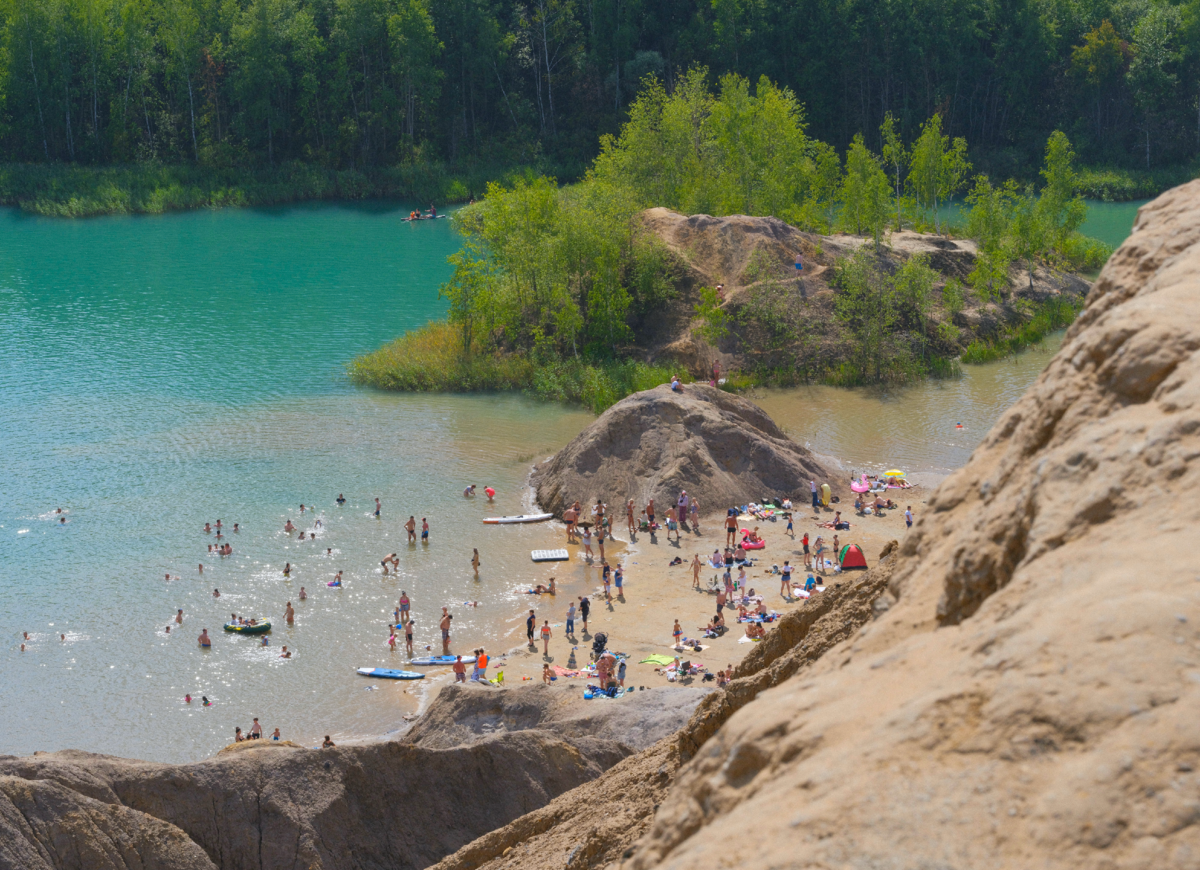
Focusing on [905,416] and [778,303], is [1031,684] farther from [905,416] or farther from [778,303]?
[778,303]

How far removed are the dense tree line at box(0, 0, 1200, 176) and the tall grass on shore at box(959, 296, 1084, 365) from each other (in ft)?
161

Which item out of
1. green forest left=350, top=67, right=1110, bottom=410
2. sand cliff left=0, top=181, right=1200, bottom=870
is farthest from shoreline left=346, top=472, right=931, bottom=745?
sand cliff left=0, top=181, right=1200, bottom=870

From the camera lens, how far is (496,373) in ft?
185

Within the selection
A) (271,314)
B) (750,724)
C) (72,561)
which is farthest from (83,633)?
(271,314)

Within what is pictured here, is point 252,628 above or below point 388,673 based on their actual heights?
above

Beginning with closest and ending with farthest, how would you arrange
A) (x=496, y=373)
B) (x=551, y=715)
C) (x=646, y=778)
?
1. (x=646, y=778)
2. (x=551, y=715)
3. (x=496, y=373)

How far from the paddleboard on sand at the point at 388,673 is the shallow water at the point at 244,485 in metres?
0.41

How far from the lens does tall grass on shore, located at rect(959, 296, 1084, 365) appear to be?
5828cm

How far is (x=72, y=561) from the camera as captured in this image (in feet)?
126

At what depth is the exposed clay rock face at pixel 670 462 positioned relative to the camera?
134 ft

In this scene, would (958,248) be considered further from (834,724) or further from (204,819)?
(834,724)

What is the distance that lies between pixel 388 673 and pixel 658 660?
23.9 feet

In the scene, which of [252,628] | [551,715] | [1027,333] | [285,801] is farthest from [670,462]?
[1027,333]

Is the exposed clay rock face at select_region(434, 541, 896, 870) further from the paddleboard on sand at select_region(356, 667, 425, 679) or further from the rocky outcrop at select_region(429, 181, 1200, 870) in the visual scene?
the paddleboard on sand at select_region(356, 667, 425, 679)
